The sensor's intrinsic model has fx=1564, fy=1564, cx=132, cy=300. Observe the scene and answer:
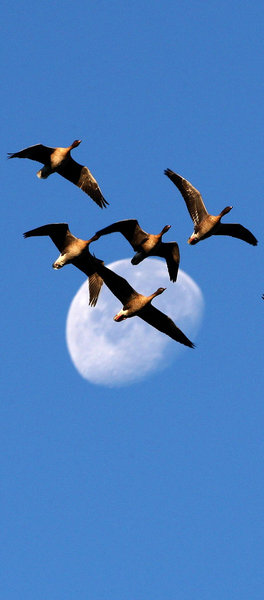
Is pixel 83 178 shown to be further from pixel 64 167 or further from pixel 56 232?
pixel 56 232

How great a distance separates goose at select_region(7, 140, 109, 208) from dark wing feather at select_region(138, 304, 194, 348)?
4.04m

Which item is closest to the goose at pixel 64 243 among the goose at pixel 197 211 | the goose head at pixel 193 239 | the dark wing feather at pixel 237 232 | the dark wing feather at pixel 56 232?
the dark wing feather at pixel 56 232

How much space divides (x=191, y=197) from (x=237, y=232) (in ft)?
7.83

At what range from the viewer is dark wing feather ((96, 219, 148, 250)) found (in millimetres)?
50938

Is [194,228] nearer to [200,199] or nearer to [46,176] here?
[200,199]

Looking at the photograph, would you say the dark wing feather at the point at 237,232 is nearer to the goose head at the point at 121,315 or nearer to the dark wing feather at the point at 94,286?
the goose head at the point at 121,315

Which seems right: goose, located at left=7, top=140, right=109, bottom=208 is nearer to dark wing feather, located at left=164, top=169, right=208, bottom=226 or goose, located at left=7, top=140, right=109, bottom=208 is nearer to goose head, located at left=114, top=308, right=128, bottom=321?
dark wing feather, located at left=164, top=169, right=208, bottom=226

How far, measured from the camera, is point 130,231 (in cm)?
5116

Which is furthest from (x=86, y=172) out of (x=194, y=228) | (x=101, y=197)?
(x=194, y=228)

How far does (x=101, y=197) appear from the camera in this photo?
173ft

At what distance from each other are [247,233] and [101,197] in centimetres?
512

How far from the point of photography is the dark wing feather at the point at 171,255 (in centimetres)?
5259

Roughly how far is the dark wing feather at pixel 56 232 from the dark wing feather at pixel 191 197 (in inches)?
152

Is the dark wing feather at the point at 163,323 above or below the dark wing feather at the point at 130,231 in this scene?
A: below
